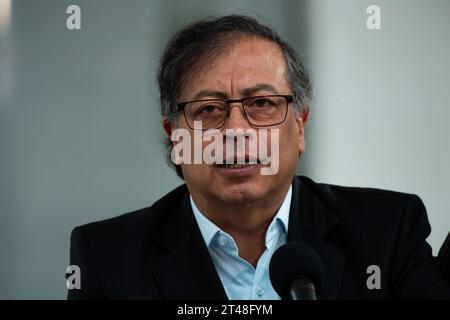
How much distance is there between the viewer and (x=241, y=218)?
145 cm

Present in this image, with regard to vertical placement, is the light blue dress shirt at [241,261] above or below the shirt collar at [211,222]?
below

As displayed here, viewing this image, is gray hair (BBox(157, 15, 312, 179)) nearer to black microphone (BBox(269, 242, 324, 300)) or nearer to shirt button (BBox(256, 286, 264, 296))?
shirt button (BBox(256, 286, 264, 296))

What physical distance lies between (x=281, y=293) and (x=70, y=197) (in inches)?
49.4

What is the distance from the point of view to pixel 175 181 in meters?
2.15

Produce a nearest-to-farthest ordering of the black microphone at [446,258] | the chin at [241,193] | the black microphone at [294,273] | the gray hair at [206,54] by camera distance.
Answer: the black microphone at [294,273] → the black microphone at [446,258] → the chin at [241,193] → the gray hair at [206,54]

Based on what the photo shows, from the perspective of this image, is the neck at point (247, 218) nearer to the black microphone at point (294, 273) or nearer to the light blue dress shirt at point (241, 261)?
the light blue dress shirt at point (241, 261)

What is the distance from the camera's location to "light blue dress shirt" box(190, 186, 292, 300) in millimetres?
1436

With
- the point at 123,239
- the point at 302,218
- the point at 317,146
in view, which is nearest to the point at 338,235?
the point at 302,218

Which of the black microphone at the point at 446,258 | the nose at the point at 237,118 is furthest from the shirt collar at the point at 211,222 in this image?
the black microphone at the point at 446,258

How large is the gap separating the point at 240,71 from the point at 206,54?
0.31ft

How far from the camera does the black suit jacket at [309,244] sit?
1.40m

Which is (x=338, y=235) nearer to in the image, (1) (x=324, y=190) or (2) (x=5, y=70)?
(1) (x=324, y=190)

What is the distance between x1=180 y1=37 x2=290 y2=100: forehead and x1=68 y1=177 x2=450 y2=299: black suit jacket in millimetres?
294

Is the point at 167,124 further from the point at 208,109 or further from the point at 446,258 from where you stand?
the point at 446,258
